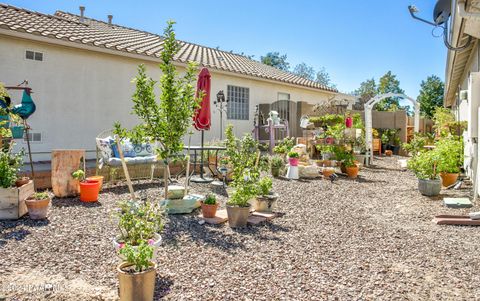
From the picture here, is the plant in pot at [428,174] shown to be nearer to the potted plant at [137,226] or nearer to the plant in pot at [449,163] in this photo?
the plant in pot at [449,163]

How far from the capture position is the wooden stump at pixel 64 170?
5848mm

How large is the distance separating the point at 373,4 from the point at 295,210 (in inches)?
430

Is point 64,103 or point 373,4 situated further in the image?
point 373,4

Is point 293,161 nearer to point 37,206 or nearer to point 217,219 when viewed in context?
point 217,219

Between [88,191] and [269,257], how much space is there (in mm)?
3423

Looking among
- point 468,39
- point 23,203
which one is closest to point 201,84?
point 23,203

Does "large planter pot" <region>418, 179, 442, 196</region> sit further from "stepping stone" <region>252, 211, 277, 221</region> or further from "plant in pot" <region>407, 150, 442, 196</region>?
"stepping stone" <region>252, 211, 277, 221</region>

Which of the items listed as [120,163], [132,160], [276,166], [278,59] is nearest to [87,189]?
[120,163]

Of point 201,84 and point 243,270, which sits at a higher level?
point 201,84

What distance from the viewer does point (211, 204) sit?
503cm

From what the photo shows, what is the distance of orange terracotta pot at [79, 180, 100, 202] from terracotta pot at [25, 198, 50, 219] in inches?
38.1

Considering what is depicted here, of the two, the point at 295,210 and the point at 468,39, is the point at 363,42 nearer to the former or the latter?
the point at 468,39

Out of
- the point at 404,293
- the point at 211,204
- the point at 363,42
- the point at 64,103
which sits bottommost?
the point at 404,293

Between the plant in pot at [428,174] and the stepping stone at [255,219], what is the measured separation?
3.52m
